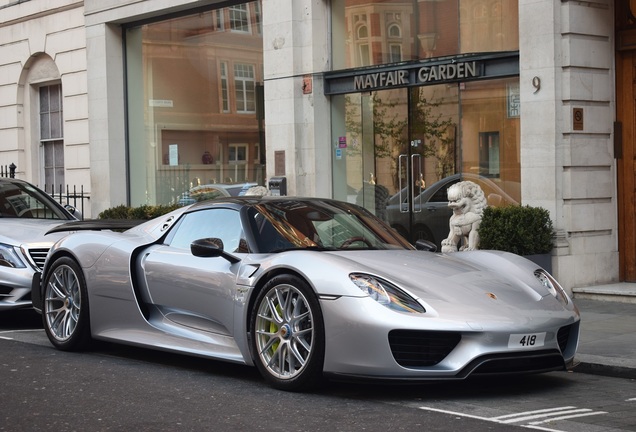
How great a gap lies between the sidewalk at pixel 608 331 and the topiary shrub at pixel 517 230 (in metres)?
0.79

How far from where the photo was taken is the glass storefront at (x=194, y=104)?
18.6 m

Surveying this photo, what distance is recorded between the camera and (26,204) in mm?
12727

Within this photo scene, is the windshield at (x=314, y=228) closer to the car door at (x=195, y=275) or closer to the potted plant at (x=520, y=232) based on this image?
the car door at (x=195, y=275)

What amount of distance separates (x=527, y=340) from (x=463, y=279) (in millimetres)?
645

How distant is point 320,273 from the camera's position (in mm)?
7199

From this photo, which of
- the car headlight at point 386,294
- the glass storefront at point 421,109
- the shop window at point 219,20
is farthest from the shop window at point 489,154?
the car headlight at point 386,294

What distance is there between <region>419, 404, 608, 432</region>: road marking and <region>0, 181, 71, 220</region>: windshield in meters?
7.17

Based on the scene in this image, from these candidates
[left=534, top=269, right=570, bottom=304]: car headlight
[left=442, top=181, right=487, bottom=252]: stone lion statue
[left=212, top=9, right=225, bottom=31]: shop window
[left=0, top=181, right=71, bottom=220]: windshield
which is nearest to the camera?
[left=534, top=269, right=570, bottom=304]: car headlight

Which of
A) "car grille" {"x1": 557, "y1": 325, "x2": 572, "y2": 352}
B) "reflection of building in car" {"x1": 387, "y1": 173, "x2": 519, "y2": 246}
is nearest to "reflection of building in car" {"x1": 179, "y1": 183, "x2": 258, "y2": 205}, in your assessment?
"reflection of building in car" {"x1": 387, "y1": 173, "x2": 519, "y2": 246}

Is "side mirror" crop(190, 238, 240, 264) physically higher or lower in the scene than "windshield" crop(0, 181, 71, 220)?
lower

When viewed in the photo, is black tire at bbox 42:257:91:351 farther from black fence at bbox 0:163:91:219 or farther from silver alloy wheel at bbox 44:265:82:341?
black fence at bbox 0:163:91:219

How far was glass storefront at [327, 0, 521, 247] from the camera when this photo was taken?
47.8ft

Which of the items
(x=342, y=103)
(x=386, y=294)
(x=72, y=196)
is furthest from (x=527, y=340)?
(x=72, y=196)

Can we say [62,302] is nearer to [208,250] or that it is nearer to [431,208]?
[208,250]
